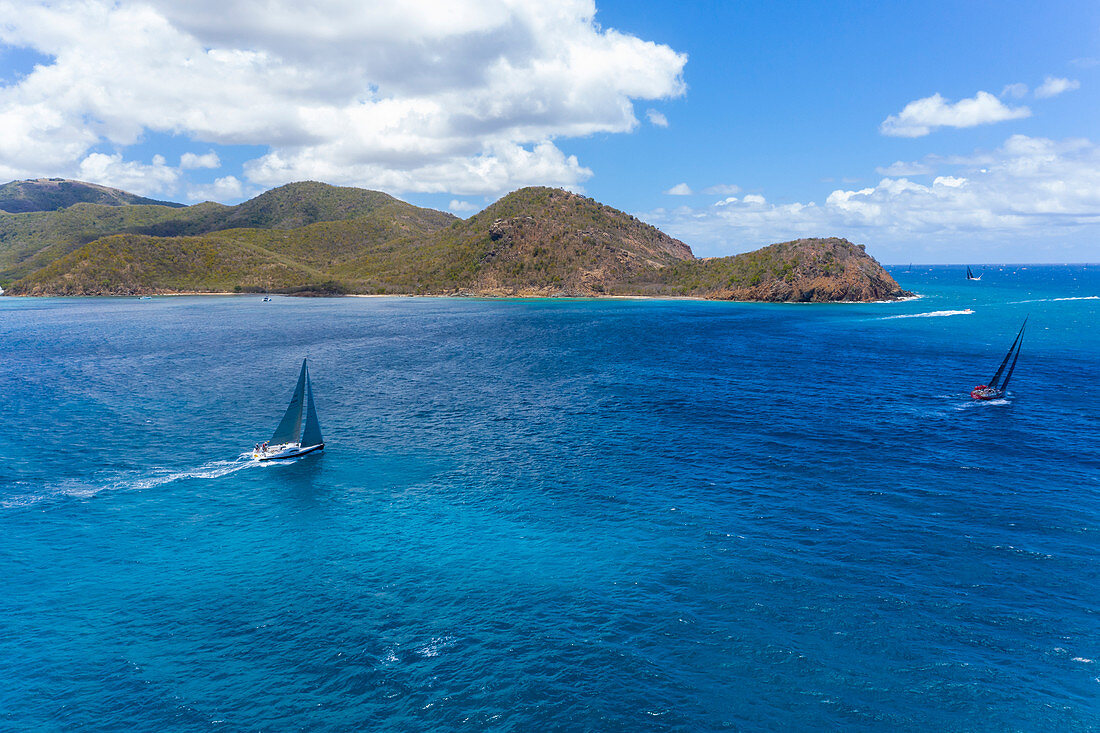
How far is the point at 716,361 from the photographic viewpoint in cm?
11569

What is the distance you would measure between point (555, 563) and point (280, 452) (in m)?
36.0

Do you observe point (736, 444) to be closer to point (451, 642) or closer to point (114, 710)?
point (451, 642)

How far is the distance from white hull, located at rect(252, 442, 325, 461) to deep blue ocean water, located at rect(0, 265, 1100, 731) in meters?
1.39

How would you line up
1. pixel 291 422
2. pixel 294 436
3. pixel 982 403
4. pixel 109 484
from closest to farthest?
pixel 109 484 → pixel 291 422 → pixel 294 436 → pixel 982 403

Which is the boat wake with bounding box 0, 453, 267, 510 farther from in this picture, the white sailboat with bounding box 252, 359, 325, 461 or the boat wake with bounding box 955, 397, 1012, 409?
the boat wake with bounding box 955, 397, 1012, 409

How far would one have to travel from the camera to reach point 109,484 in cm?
5297

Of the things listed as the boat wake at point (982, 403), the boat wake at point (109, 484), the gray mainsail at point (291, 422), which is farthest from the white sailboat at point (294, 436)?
the boat wake at point (982, 403)

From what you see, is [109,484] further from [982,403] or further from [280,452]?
[982,403]

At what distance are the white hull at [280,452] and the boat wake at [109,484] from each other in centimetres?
142

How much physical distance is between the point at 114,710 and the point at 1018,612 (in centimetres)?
4927

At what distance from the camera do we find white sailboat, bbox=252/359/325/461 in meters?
59.9

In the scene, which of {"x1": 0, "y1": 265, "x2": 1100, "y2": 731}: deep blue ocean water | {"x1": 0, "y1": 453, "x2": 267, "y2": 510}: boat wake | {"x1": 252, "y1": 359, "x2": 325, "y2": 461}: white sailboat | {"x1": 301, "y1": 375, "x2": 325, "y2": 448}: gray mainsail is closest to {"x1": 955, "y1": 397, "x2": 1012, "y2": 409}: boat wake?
{"x1": 0, "y1": 265, "x2": 1100, "y2": 731}: deep blue ocean water

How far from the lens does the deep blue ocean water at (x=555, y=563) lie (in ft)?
90.2

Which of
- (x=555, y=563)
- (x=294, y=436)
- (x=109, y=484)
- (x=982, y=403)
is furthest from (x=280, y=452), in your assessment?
(x=982, y=403)
